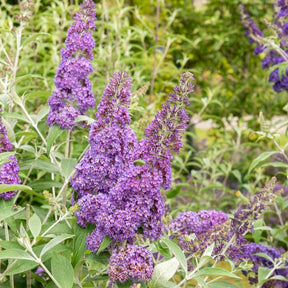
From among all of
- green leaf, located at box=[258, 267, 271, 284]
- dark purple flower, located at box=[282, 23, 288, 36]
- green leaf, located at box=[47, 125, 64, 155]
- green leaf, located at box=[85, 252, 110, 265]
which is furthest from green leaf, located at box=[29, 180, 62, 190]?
dark purple flower, located at box=[282, 23, 288, 36]

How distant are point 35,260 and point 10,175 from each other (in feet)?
1.37

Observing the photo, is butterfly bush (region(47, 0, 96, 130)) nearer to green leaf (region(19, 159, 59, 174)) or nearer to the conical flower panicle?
green leaf (region(19, 159, 59, 174))

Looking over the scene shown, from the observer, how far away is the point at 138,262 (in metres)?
1.67

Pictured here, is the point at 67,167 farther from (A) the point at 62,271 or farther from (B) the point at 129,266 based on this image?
(B) the point at 129,266

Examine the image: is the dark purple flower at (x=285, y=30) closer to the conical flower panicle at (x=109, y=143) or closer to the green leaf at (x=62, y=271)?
the conical flower panicle at (x=109, y=143)

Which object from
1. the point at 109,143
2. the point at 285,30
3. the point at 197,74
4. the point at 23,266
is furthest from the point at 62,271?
the point at 197,74

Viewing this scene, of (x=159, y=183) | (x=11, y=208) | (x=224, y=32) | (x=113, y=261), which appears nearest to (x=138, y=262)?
(x=113, y=261)

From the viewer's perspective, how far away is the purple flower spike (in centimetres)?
165

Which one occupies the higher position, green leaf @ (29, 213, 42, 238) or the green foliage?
green leaf @ (29, 213, 42, 238)

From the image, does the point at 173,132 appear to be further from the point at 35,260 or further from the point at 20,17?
the point at 20,17

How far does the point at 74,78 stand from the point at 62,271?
93cm

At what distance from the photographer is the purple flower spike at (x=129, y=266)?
165cm

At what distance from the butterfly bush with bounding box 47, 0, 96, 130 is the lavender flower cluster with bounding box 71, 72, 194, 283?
0.47 meters

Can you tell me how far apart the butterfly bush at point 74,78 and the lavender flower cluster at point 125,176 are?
0.47 meters
